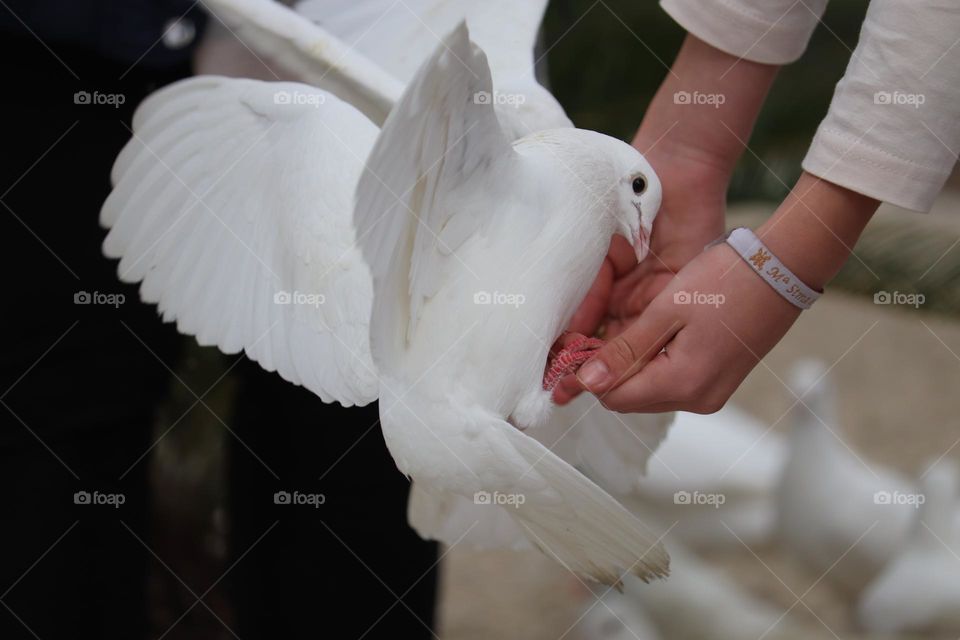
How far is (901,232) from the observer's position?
6.48 feet

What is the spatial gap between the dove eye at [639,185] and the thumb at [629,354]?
0.47 feet

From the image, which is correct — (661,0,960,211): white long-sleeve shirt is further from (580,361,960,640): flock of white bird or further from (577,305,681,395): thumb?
(580,361,960,640): flock of white bird

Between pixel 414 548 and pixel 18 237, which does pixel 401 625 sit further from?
pixel 18 237

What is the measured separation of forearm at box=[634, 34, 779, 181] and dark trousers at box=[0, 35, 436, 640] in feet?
2.07

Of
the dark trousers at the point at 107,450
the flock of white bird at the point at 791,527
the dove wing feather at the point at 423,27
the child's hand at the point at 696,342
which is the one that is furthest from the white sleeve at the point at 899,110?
the flock of white bird at the point at 791,527

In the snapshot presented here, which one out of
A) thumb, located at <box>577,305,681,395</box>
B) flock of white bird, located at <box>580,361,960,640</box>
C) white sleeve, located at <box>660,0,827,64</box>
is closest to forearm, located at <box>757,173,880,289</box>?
thumb, located at <box>577,305,681,395</box>

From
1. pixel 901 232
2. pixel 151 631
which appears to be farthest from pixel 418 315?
pixel 901 232

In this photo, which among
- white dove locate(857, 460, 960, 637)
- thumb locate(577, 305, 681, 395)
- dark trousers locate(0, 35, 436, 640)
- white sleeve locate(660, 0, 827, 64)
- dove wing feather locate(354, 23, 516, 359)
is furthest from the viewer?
white dove locate(857, 460, 960, 637)

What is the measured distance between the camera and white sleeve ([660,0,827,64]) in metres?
1.22

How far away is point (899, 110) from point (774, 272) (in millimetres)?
195

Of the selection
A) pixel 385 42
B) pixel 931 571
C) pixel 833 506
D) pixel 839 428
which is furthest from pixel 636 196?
pixel 839 428

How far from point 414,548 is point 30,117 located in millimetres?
869

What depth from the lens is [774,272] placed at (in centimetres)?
106

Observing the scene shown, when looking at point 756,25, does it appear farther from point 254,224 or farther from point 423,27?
point 254,224
